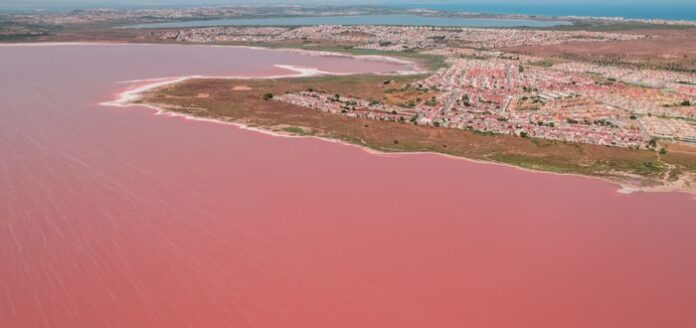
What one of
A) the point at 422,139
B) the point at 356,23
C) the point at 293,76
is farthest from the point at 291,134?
the point at 356,23

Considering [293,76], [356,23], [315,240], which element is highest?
[356,23]

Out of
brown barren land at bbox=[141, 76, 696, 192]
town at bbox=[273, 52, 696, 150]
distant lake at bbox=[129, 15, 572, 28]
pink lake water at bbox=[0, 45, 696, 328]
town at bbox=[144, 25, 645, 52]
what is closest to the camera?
pink lake water at bbox=[0, 45, 696, 328]

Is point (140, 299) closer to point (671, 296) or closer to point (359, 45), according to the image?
point (671, 296)

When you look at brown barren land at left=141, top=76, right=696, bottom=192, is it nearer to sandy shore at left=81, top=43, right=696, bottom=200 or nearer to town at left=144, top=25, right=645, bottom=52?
sandy shore at left=81, top=43, right=696, bottom=200

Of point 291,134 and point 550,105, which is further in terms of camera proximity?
point 550,105

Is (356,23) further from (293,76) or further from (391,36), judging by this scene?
(293,76)

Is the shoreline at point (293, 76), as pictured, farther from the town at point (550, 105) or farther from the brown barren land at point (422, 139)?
the town at point (550, 105)

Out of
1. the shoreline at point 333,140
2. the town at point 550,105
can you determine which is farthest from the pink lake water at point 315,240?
the town at point 550,105

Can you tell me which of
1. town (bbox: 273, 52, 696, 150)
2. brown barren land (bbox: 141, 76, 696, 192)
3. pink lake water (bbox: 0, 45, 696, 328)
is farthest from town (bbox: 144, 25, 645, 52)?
pink lake water (bbox: 0, 45, 696, 328)

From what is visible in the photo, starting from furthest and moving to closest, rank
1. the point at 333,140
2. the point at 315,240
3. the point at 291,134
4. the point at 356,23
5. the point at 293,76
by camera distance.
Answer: the point at 356,23, the point at 293,76, the point at 291,134, the point at 333,140, the point at 315,240

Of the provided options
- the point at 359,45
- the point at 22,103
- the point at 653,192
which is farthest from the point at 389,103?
the point at 359,45
